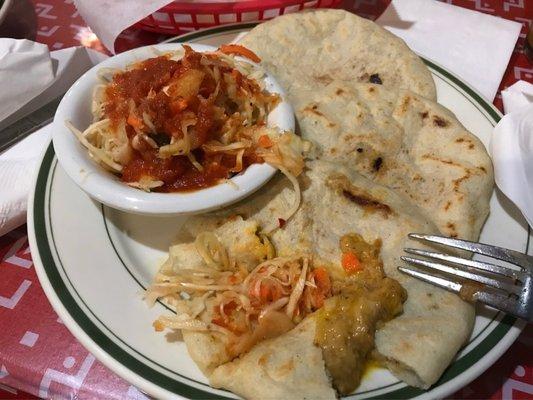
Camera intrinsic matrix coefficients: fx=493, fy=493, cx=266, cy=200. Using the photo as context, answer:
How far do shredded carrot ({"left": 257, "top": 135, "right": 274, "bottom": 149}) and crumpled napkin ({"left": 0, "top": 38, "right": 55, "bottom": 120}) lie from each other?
1.34m

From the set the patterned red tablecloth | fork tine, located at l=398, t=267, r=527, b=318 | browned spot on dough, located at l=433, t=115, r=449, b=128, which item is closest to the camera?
fork tine, located at l=398, t=267, r=527, b=318

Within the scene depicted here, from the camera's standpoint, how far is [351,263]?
1928mm

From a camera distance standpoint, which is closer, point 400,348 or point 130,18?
point 400,348

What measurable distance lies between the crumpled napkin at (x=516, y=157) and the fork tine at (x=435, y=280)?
0.52 metres

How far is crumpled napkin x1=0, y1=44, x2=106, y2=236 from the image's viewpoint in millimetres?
2273

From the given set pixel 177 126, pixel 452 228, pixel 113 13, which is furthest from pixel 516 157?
pixel 113 13

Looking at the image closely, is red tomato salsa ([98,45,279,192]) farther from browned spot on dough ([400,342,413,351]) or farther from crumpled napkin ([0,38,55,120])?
browned spot on dough ([400,342,413,351])

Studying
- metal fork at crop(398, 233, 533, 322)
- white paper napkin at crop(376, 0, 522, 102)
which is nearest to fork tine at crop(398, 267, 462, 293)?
metal fork at crop(398, 233, 533, 322)

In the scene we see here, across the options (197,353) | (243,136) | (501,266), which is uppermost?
(243,136)

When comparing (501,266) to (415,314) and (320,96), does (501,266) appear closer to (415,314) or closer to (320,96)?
(415,314)

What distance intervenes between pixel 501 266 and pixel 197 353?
Answer: 1160mm

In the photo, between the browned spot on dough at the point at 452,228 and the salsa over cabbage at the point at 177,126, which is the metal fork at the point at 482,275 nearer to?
the browned spot on dough at the point at 452,228

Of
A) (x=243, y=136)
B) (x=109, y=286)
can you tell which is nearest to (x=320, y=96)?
(x=243, y=136)

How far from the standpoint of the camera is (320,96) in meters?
2.40
